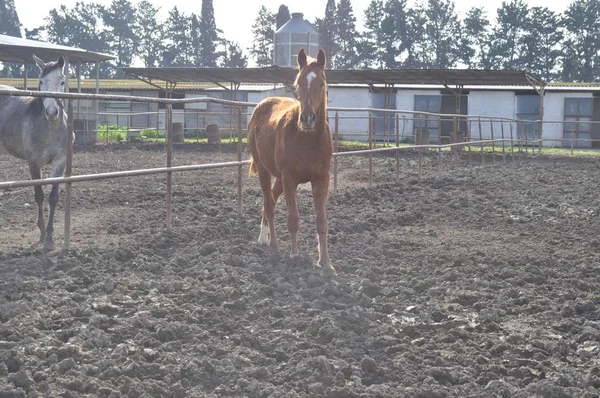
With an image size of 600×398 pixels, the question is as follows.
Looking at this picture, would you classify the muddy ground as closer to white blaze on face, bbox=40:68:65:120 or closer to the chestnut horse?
the chestnut horse

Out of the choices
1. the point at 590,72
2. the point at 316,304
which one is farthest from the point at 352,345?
the point at 590,72

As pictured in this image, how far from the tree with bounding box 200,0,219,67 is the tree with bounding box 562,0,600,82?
34246 mm

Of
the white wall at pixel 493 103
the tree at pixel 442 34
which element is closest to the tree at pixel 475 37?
the tree at pixel 442 34

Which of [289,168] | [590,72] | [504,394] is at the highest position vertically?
[590,72]

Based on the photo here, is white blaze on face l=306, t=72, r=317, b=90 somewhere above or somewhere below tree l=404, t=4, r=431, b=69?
below

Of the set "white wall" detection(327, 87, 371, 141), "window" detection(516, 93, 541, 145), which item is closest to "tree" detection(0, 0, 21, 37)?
"white wall" detection(327, 87, 371, 141)

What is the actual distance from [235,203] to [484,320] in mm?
5344

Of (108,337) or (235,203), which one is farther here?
(235,203)

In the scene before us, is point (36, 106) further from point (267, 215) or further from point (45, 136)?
point (267, 215)

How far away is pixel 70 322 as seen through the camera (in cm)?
391

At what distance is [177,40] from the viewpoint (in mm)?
76938

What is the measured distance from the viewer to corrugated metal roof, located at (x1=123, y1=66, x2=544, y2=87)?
24.7 metres

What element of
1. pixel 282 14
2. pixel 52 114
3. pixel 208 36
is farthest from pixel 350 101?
pixel 208 36

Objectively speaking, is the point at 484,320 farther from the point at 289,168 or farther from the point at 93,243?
the point at 93,243
